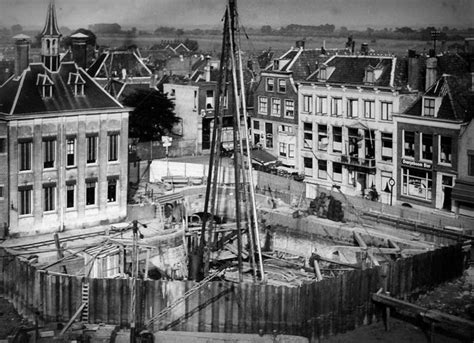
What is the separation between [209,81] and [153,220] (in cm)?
2471

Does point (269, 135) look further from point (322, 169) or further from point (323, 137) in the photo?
point (322, 169)

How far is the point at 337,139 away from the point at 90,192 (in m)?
21.5

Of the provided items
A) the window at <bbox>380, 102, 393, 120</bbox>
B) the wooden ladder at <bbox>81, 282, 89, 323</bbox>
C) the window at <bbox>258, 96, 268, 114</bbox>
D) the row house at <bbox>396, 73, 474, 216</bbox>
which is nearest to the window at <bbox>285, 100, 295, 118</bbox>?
the window at <bbox>258, 96, 268, 114</bbox>

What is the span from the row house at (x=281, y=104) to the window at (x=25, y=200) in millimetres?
25487

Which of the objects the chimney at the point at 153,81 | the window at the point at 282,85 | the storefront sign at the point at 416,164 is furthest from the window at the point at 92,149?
the chimney at the point at 153,81

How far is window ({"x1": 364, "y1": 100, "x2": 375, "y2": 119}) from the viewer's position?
61.6 m

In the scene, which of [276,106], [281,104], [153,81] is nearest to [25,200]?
[281,104]

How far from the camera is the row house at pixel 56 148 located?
1820 inches

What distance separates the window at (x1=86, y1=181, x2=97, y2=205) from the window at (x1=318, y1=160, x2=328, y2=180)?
20782 mm

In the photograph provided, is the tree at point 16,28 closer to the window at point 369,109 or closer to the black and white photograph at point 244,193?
the black and white photograph at point 244,193

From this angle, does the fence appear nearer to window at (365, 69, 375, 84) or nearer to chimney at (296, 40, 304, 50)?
window at (365, 69, 375, 84)

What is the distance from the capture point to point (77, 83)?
1930 inches

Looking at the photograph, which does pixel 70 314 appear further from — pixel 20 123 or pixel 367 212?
pixel 367 212

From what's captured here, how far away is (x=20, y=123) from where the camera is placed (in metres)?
46.1
